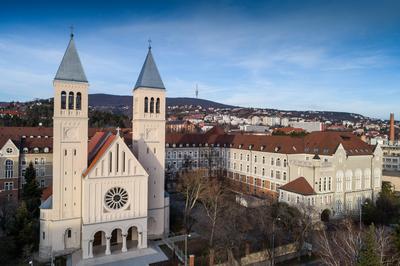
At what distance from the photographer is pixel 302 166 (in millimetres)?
46844

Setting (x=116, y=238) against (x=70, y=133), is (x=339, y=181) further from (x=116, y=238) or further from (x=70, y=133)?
(x=70, y=133)

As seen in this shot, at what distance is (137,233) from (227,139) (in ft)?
130

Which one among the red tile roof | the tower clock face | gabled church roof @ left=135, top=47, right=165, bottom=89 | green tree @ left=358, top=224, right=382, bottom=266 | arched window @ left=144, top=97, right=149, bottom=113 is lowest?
green tree @ left=358, top=224, right=382, bottom=266

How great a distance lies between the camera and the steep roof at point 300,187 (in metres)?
43.5

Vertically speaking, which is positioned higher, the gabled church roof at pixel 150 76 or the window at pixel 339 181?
the gabled church roof at pixel 150 76

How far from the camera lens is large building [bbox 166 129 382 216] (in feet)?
148

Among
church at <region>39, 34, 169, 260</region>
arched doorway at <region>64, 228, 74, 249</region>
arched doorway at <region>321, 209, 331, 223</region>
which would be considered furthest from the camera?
arched doorway at <region>321, 209, 331, 223</region>

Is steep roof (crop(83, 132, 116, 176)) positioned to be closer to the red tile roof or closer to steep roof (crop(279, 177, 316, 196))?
steep roof (crop(279, 177, 316, 196))

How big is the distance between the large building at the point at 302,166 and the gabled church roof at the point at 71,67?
32.2m

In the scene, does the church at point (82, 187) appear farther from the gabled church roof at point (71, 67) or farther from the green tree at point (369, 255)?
the green tree at point (369, 255)

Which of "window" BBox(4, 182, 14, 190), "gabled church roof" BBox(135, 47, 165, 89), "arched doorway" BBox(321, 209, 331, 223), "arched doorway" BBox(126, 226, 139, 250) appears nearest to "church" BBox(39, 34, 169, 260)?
"arched doorway" BBox(126, 226, 139, 250)

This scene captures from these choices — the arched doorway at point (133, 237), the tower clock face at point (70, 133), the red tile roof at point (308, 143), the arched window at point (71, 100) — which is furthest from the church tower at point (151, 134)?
the red tile roof at point (308, 143)

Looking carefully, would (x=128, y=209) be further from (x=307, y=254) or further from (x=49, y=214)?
(x=307, y=254)

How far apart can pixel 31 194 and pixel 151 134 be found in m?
22.6
